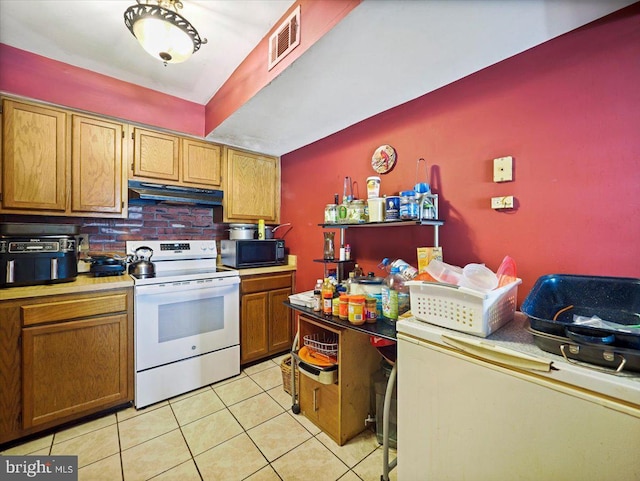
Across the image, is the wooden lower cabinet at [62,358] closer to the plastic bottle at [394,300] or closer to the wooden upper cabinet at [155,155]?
the wooden upper cabinet at [155,155]

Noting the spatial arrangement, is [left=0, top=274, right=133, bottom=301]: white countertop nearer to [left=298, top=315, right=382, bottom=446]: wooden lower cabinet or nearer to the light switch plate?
[left=298, top=315, right=382, bottom=446]: wooden lower cabinet

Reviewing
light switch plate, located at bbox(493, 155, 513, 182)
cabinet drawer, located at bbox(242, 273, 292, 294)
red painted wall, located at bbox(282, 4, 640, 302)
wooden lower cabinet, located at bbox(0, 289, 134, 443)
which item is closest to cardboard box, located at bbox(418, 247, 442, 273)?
red painted wall, located at bbox(282, 4, 640, 302)

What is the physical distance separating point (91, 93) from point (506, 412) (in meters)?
3.00

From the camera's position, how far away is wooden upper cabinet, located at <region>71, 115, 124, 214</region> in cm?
188

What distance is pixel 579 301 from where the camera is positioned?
3.24 feet

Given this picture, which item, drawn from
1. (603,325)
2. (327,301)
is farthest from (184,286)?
(603,325)

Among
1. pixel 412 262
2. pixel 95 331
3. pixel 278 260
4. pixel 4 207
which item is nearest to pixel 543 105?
pixel 412 262

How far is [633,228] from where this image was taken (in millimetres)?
995

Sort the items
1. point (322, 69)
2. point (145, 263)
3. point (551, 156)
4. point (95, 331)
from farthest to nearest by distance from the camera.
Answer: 1. point (145, 263)
2. point (95, 331)
3. point (322, 69)
4. point (551, 156)

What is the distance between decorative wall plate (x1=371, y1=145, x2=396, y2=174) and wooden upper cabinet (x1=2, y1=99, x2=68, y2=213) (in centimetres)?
218

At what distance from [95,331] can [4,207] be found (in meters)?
0.97

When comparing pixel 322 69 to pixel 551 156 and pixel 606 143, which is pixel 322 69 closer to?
pixel 551 156

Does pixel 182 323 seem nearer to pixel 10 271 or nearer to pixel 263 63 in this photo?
pixel 10 271

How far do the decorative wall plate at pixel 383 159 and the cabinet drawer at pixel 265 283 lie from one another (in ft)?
4.46
